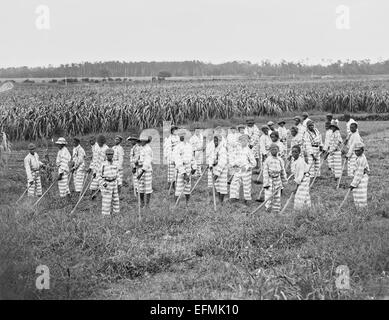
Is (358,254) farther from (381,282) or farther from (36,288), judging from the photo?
(36,288)

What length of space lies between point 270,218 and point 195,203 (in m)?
2.80

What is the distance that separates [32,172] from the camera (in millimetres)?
12578

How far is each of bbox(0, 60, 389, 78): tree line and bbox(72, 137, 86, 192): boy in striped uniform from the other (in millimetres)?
67738

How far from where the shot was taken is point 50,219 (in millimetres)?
9883

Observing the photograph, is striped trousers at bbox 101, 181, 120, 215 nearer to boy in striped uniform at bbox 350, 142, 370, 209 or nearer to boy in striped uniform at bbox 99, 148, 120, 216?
boy in striped uniform at bbox 99, 148, 120, 216

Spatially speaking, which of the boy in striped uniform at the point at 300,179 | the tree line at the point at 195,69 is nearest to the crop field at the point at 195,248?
the boy in striped uniform at the point at 300,179

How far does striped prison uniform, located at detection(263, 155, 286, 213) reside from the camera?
1117 cm

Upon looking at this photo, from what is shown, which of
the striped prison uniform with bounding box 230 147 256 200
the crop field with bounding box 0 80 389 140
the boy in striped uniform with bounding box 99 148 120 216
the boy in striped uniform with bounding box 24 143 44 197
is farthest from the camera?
the crop field with bounding box 0 80 389 140

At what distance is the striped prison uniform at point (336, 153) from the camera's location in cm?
1445

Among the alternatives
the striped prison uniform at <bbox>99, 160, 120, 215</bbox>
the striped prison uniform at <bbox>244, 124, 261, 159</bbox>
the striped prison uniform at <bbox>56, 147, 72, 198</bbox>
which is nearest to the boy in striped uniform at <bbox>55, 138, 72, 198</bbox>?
the striped prison uniform at <bbox>56, 147, 72, 198</bbox>

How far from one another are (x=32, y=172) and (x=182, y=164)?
3623 mm

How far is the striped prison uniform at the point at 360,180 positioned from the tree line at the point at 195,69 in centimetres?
6924

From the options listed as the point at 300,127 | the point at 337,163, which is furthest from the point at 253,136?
the point at 337,163
